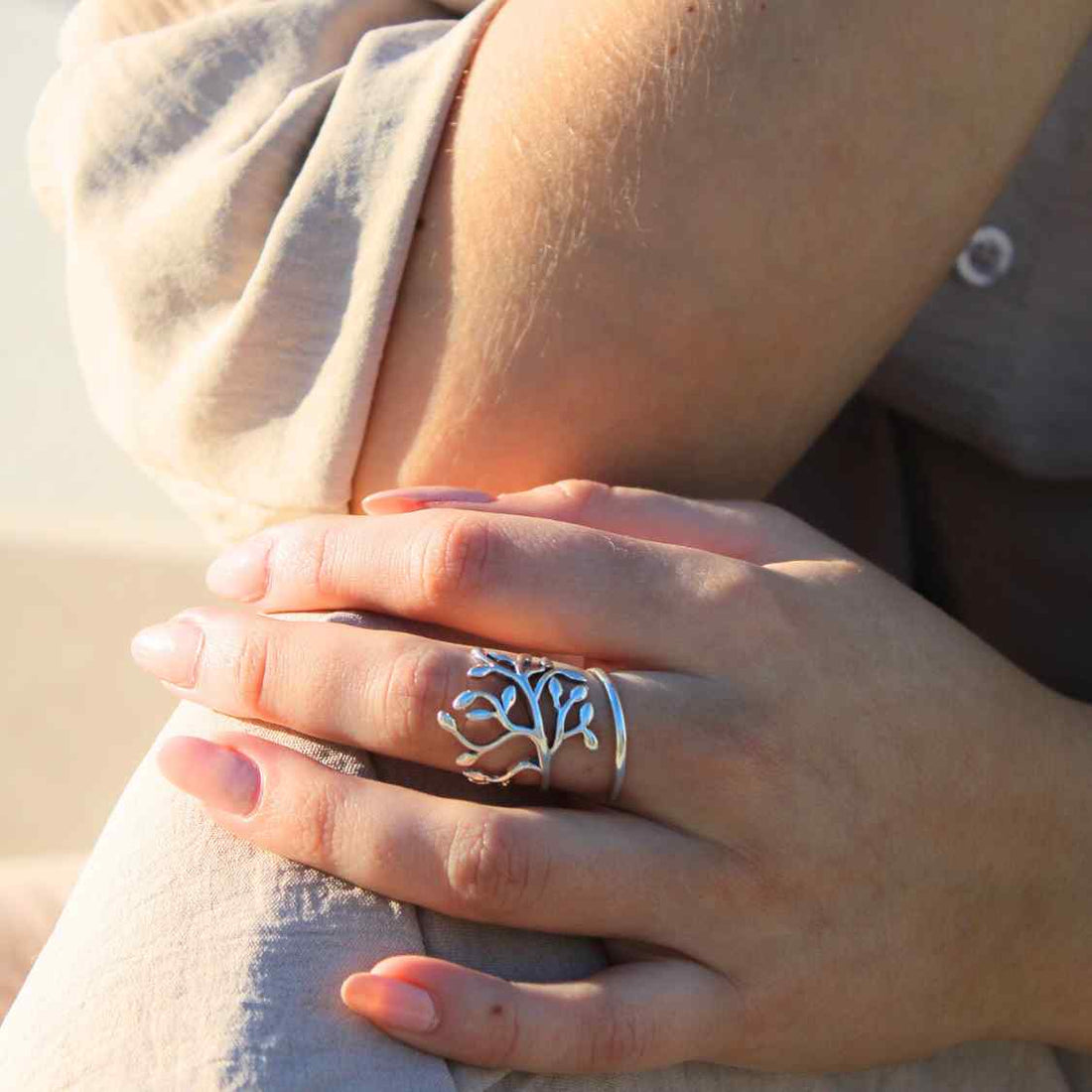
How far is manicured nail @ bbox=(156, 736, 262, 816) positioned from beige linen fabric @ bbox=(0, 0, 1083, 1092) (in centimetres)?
2

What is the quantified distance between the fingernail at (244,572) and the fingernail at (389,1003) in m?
0.24

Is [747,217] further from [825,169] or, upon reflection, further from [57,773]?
[57,773]

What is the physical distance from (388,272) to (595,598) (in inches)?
9.1

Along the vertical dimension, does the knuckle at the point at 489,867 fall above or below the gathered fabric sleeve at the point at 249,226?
below

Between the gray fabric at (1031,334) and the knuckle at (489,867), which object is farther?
the gray fabric at (1031,334)

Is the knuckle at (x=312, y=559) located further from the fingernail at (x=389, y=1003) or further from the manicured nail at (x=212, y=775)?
the fingernail at (x=389, y=1003)

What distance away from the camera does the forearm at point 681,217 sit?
0.68 metres

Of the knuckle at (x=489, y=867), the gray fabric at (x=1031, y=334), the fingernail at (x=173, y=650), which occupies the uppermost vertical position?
the gray fabric at (x=1031, y=334)

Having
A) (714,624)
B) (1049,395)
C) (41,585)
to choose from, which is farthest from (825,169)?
(41,585)

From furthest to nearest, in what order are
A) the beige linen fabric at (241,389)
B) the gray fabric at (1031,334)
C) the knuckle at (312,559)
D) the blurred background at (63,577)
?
the blurred background at (63,577) → the gray fabric at (1031,334) → the knuckle at (312,559) → the beige linen fabric at (241,389)

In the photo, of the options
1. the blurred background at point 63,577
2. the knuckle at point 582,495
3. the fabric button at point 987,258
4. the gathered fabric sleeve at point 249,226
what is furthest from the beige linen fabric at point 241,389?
the blurred background at point 63,577

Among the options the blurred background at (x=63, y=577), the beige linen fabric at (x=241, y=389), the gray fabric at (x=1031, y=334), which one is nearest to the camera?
the beige linen fabric at (x=241, y=389)

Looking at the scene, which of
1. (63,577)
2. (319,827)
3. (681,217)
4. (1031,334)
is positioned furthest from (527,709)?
(63,577)

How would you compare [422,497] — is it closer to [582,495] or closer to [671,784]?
[582,495]
